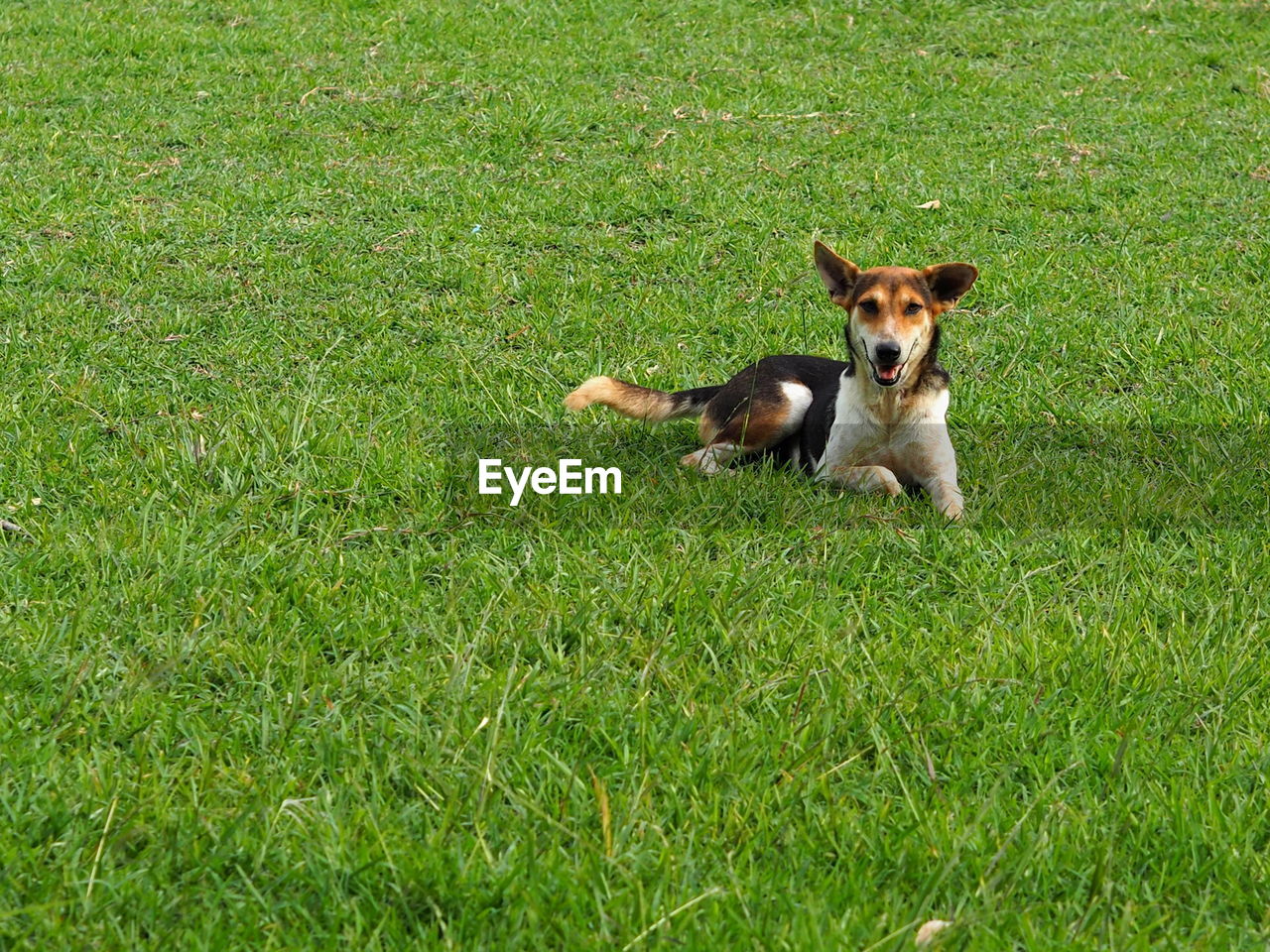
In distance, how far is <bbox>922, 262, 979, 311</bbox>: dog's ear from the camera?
15.6 ft

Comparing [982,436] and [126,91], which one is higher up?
[126,91]

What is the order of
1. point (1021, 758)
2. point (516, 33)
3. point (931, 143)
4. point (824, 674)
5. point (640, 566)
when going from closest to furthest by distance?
point (1021, 758) < point (824, 674) < point (640, 566) < point (931, 143) < point (516, 33)

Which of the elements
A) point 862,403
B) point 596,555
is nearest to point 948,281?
point 862,403

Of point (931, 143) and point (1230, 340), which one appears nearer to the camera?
point (1230, 340)

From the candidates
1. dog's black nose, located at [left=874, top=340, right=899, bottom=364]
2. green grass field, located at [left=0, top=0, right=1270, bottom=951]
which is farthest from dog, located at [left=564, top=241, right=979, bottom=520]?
green grass field, located at [left=0, top=0, right=1270, bottom=951]

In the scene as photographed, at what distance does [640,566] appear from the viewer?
158 inches

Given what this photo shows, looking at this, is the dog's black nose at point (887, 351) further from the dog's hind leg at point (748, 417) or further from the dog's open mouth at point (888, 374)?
the dog's hind leg at point (748, 417)

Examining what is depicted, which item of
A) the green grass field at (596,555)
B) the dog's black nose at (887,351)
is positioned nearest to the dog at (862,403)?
the dog's black nose at (887,351)

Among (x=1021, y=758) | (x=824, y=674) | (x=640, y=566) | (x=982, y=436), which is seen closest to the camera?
(x=1021, y=758)

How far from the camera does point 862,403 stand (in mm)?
4898

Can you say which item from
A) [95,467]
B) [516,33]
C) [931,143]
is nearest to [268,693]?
[95,467]

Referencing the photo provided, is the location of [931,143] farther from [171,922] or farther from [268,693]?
[171,922]

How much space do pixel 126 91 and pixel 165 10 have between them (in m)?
2.12

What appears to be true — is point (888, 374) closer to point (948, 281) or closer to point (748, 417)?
point (948, 281)
